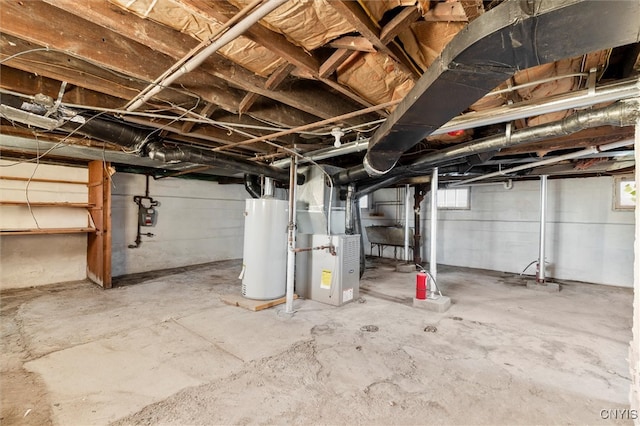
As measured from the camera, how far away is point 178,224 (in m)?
5.98

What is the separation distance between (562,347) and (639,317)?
1702 mm

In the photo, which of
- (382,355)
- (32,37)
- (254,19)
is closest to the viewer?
(254,19)

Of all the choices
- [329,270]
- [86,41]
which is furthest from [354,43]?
[329,270]

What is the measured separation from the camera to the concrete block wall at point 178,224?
5.23 metres

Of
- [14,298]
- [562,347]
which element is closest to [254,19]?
[562,347]

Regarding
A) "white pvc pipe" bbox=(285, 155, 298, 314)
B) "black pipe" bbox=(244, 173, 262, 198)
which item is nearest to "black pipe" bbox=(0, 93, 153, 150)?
"white pvc pipe" bbox=(285, 155, 298, 314)

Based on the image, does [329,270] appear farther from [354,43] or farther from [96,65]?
[96,65]

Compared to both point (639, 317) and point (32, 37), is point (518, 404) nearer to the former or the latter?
point (639, 317)

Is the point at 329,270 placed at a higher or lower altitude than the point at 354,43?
lower

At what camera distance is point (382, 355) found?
92.5 inches

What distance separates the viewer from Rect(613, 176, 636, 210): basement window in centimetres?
483

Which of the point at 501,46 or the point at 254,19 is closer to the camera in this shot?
the point at 501,46

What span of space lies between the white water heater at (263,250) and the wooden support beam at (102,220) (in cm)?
221

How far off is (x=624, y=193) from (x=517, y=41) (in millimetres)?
5853
